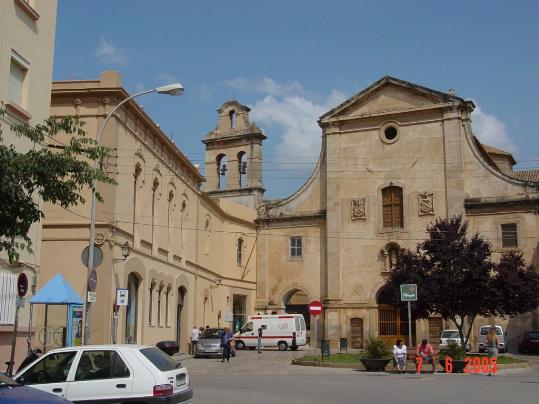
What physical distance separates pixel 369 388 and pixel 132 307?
13.8m

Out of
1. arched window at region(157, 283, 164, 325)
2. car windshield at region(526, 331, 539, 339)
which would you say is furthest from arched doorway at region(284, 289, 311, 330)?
arched window at region(157, 283, 164, 325)

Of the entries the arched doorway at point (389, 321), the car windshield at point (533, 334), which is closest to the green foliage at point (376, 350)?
the car windshield at point (533, 334)

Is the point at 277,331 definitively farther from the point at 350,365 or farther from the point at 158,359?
the point at 158,359

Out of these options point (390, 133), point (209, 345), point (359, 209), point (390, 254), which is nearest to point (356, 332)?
point (390, 254)

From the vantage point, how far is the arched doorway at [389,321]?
4303 cm

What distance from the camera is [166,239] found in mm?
34375

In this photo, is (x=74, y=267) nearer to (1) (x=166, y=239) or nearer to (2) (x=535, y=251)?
(1) (x=166, y=239)

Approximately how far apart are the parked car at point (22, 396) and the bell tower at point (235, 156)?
41.6 metres

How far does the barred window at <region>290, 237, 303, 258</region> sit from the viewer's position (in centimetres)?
4728

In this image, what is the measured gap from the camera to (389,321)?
4356cm

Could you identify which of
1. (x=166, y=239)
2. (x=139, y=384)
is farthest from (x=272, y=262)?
(x=139, y=384)

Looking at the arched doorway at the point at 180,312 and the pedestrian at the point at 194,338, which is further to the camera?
the arched doorway at the point at 180,312

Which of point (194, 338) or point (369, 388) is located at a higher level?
point (194, 338)

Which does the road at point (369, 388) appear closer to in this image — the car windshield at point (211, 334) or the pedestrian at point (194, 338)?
the car windshield at point (211, 334)
